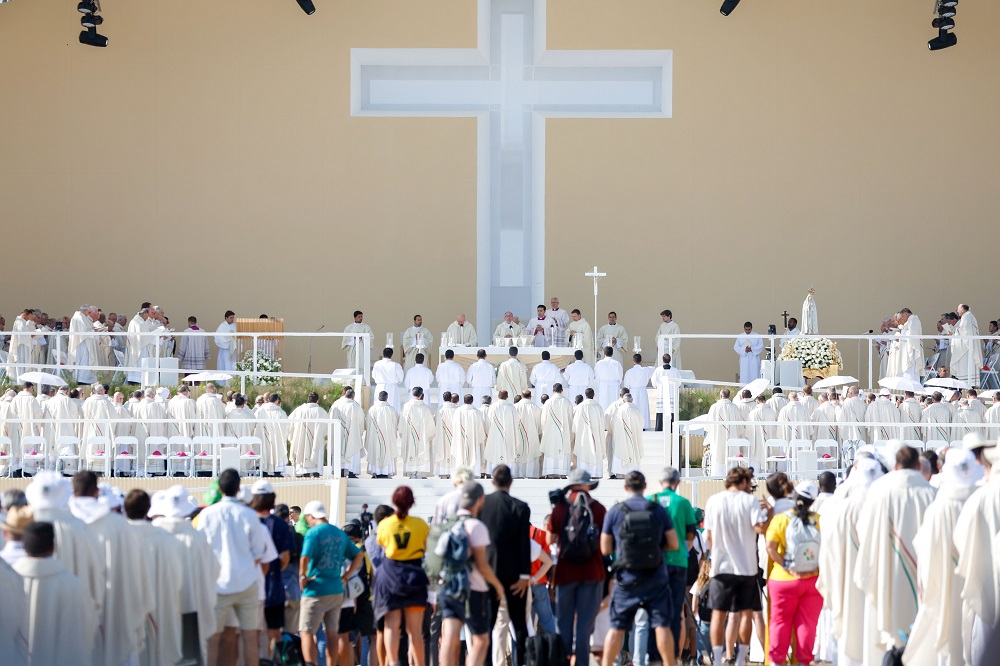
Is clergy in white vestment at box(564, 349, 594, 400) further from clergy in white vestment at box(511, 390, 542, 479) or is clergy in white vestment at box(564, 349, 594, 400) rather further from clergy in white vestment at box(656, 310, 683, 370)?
clergy in white vestment at box(656, 310, 683, 370)

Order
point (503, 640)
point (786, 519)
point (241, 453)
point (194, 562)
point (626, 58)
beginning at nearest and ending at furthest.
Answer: point (194, 562) → point (786, 519) → point (503, 640) → point (241, 453) → point (626, 58)

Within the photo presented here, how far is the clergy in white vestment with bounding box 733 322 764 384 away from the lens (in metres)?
23.1

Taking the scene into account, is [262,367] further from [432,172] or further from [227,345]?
[432,172]

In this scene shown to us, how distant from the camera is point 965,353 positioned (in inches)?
850

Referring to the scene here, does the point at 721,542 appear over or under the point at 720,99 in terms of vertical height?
under

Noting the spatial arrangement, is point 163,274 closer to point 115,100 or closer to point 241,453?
point 115,100

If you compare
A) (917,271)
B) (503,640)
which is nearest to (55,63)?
(917,271)

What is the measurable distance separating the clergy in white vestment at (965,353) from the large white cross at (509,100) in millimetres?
6732

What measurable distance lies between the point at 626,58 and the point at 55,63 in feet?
33.3

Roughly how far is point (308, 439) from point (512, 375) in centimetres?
354

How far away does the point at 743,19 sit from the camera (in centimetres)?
2584

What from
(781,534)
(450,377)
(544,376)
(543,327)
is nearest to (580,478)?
(781,534)

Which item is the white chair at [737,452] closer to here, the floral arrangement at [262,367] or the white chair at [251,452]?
the white chair at [251,452]

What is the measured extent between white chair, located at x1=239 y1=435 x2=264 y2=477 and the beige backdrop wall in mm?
8577
